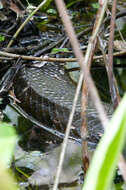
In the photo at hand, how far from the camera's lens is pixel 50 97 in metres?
1.84

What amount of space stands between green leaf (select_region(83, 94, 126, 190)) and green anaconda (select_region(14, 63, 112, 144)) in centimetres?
129

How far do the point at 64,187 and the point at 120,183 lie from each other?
21 centimetres

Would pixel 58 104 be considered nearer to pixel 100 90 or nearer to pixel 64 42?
pixel 100 90

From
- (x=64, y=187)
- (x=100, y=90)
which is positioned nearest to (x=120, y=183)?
(x=64, y=187)

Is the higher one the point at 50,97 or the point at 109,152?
the point at 50,97

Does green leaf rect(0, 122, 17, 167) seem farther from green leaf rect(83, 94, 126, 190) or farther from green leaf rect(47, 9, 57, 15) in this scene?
green leaf rect(47, 9, 57, 15)

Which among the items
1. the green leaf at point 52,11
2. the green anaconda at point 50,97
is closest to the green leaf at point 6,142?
the green anaconda at point 50,97

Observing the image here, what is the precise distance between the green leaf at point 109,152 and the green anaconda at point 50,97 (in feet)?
4.23

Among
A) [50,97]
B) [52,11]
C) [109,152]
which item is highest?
[52,11]

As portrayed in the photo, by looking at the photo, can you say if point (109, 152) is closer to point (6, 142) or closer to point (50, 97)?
point (6, 142)

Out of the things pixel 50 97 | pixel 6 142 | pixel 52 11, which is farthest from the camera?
pixel 52 11

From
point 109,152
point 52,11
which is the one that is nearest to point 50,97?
point 52,11

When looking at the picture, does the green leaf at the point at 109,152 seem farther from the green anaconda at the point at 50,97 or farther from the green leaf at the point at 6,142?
the green anaconda at the point at 50,97

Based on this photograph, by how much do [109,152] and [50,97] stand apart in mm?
1507
